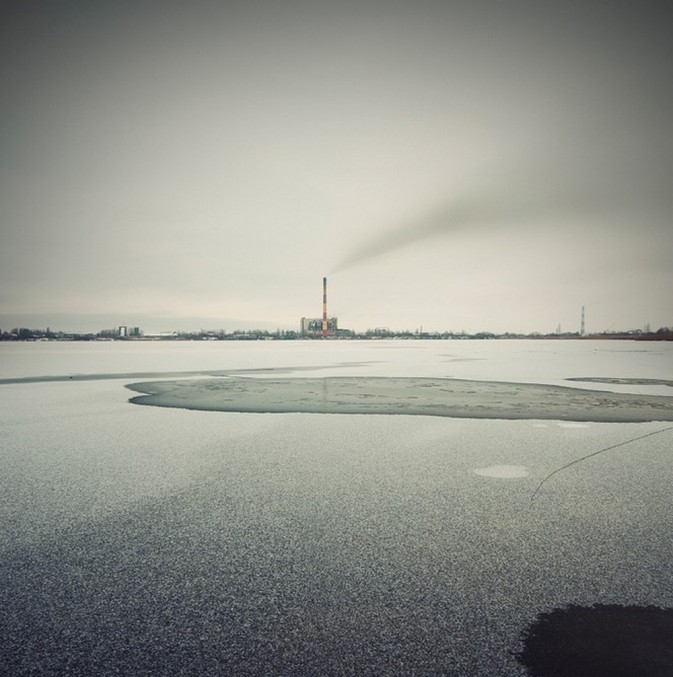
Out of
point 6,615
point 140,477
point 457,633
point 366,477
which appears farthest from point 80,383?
point 457,633

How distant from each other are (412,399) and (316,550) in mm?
8912

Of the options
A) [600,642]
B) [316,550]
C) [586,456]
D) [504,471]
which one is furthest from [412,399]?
[600,642]

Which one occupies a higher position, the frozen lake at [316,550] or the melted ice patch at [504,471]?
the frozen lake at [316,550]

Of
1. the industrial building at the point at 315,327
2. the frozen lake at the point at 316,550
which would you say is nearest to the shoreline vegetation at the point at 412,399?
the frozen lake at the point at 316,550

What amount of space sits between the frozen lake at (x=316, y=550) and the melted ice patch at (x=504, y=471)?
0.04 m

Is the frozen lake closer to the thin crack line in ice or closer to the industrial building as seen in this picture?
the thin crack line in ice

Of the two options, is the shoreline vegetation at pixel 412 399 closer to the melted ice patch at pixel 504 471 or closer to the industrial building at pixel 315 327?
the melted ice patch at pixel 504 471

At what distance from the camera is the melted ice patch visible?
5461 millimetres

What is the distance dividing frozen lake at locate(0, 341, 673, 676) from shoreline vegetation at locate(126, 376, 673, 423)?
3.03m

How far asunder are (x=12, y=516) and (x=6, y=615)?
6.10 ft

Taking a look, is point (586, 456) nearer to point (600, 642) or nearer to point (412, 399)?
point (600, 642)

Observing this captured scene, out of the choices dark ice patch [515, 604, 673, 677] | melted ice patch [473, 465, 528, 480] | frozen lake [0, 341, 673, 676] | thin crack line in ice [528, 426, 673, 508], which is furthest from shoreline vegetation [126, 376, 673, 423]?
dark ice patch [515, 604, 673, 677]

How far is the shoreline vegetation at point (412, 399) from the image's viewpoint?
1003 centimetres

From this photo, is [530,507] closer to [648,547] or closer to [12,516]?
[648,547]
